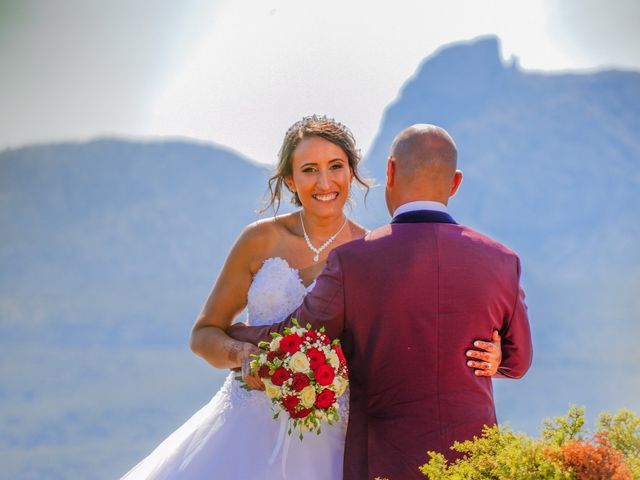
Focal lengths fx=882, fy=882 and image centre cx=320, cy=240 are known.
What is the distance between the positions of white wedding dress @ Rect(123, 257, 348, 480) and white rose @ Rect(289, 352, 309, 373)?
754 mm

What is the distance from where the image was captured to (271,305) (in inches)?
166

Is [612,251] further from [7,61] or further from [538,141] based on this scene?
[7,61]

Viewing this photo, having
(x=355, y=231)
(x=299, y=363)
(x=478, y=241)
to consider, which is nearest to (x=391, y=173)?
(x=478, y=241)

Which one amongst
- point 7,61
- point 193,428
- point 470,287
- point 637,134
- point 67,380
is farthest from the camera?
point 637,134

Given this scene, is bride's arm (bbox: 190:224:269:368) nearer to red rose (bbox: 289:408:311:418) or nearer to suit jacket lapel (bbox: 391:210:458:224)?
red rose (bbox: 289:408:311:418)

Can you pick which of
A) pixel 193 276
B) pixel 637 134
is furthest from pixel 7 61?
pixel 637 134

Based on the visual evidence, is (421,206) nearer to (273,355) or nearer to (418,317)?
(418,317)

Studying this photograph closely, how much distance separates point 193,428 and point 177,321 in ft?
119

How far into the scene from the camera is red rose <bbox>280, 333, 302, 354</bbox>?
314cm

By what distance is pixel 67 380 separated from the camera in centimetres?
3616

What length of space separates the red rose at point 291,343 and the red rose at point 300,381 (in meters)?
0.09

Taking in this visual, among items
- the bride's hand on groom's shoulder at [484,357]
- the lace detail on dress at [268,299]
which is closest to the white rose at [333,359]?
the bride's hand on groom's shoulder at [484,357]

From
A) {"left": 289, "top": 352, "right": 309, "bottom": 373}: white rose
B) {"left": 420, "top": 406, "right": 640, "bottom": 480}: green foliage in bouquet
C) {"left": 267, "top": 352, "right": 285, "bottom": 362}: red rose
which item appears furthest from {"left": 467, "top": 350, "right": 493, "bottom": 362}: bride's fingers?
{"left": 420, "top": 406, "right": 640, "bottom": 480}: green foliage in bouquet

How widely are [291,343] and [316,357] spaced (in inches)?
4.8
